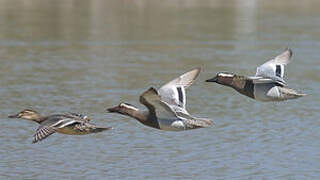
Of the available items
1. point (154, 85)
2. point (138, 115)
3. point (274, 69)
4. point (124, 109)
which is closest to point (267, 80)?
point (274, 69)

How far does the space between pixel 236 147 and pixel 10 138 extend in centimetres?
469

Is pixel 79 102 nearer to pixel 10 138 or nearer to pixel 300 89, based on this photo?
pixel 10 138

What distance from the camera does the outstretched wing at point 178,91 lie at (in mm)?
13336

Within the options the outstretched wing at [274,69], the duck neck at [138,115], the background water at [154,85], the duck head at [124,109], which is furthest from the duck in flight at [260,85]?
the background water at [154,85]

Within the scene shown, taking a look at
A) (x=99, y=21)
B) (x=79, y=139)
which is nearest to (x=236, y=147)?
(x=79, y=139)

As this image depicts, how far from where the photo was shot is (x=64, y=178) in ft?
57.9

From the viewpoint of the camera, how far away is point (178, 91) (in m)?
13.5

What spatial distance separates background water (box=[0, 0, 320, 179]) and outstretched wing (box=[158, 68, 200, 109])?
4535 mm

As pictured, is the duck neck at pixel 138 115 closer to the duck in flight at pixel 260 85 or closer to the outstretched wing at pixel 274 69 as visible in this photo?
the duck in flight at pixel 260 85

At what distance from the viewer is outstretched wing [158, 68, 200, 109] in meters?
13.3

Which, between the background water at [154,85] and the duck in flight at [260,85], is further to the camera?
the background water at [154,85]

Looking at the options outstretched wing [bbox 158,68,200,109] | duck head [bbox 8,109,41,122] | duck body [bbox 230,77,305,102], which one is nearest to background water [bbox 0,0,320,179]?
duck head [bbox 8,109,41,122]

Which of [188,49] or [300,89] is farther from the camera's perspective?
[188,49]

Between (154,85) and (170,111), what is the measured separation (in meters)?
14.2
